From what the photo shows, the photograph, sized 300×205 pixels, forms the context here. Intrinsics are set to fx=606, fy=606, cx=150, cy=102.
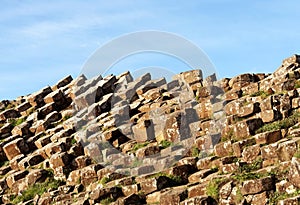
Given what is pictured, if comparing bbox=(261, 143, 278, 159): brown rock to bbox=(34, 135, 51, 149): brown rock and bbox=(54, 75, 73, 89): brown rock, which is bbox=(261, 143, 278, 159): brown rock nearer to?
bbox=(34, 135, 51, 149): brown rock

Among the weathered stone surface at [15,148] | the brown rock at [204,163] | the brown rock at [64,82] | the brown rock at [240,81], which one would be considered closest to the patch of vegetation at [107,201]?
the brown rock at [204,163]

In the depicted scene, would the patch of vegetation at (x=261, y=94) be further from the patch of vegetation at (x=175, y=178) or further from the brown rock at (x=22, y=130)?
the brown rock at (x=22, y=130)

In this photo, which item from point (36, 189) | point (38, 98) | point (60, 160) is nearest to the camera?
point (36, 189)

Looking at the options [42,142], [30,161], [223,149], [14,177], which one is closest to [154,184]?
[223,149]

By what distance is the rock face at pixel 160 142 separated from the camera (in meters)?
27.2

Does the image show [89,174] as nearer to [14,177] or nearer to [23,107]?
[14,177]

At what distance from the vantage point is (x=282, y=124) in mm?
31047

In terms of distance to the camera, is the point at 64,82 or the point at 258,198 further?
the point at 64,82

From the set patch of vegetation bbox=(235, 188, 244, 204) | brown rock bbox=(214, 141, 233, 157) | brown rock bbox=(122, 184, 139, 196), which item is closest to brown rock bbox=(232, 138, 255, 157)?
brown rock bbox=(214, 141, 233, 157)

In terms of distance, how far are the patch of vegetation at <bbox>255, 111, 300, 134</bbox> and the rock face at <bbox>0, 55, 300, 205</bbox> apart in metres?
0.07

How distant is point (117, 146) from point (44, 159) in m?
5.51

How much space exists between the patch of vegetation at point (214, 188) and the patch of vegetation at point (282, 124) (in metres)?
5.43

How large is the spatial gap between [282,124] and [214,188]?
21.4ft

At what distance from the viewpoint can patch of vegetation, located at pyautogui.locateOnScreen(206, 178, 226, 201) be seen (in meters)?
26.3
